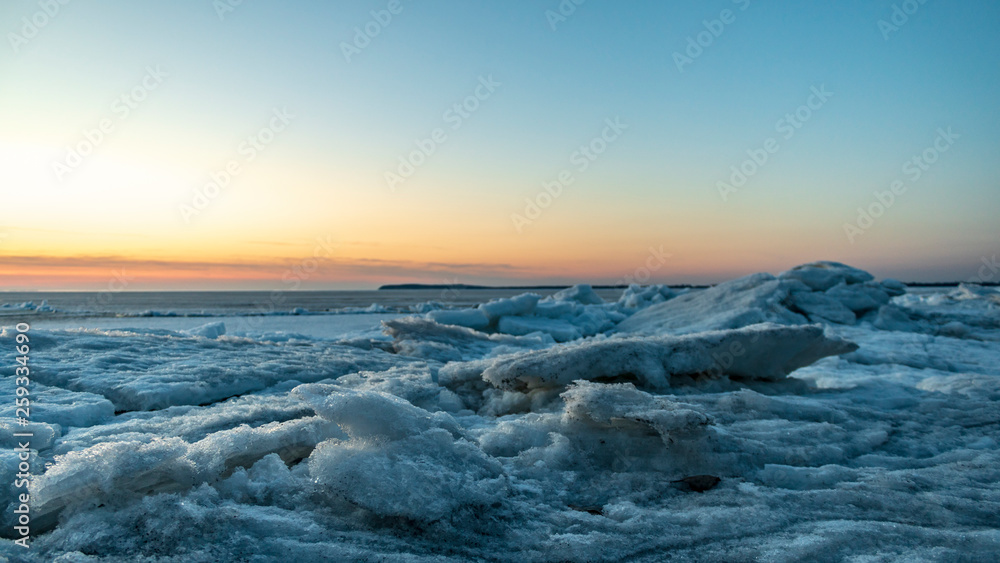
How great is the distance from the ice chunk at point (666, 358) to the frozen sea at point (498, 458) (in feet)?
0.07

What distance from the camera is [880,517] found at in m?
2.31

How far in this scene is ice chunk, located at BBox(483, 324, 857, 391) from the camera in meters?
4.12

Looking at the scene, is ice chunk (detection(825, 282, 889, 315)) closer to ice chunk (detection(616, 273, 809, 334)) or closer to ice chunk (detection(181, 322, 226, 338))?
ice chunk (detection(616, 273, 809, 334))

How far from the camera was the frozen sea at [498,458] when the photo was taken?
196 centimetres

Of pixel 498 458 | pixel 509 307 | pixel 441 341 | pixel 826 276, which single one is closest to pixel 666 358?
pixel 498 458

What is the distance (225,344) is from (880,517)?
20.1 ft

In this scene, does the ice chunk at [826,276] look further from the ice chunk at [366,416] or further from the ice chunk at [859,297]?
the ice chunk at [366,416]

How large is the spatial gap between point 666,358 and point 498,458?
213 cm

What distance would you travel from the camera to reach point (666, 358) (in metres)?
4.52

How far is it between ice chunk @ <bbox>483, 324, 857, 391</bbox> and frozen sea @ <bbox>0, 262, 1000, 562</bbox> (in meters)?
0.02

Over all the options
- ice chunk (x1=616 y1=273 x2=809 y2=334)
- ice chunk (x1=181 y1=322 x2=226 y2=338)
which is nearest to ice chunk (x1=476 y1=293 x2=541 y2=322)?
ice chunk (x1=616 y1=273 x2=809 y2=334)

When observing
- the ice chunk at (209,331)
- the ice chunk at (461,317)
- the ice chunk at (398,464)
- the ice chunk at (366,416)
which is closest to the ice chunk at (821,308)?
the ice chunk at (461,317)

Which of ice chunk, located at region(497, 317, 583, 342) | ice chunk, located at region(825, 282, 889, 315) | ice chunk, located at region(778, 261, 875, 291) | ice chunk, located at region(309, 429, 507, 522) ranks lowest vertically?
ice chunk, located at region(497, 317, 583, 342)

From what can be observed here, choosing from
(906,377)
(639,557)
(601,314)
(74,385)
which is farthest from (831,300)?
(74,385)
